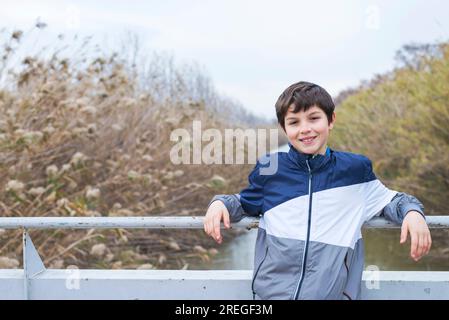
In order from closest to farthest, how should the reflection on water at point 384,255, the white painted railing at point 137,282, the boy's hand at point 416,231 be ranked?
the boy's hand at point 416,231, the white painted railing at point 137,282, the reflection on water at point 384,255

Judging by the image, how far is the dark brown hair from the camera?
6.58 feet

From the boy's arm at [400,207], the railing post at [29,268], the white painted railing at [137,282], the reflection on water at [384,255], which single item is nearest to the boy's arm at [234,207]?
the white painted railing at [137,282]

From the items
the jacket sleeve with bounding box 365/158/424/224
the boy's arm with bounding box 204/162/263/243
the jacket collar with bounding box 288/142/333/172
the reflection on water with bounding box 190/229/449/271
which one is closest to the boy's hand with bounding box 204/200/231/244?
the boy's arm with bounding box 204/162/263/243

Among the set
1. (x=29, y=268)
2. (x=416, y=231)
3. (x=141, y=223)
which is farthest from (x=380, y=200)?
(x=29, y=268)

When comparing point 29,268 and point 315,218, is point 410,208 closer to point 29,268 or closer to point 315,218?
point 315,218

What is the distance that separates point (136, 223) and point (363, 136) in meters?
9.33

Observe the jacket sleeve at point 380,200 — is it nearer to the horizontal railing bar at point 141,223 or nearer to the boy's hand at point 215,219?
the horizontal railing bar at point 141,223

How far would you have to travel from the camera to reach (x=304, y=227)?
76.1 inches

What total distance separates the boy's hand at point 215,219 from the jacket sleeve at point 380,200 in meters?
0.45

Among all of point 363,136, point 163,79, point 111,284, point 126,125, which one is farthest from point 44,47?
point 363,136

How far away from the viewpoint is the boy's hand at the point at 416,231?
73.2 inches

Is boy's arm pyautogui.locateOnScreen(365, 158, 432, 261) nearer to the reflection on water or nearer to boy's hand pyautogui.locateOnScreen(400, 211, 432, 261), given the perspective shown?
boy's hand pyautogui.locateOnScreen(400, 211, 432, 261)
